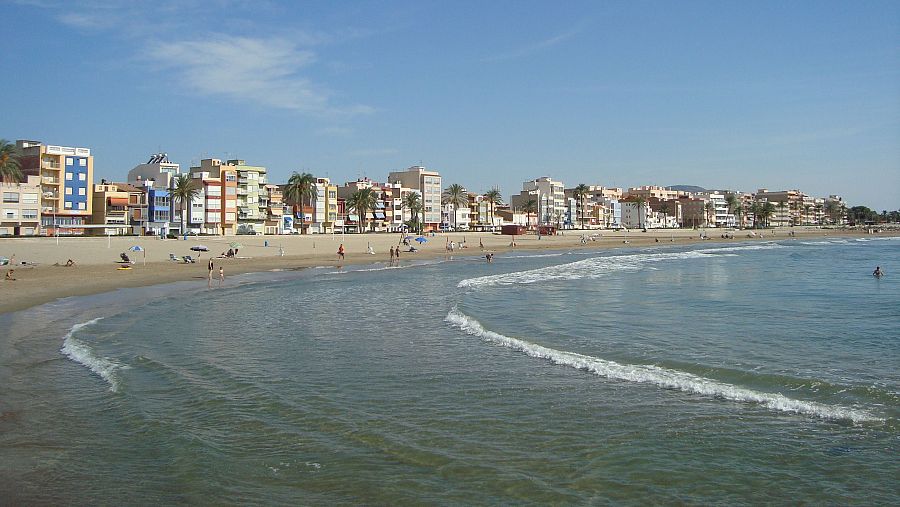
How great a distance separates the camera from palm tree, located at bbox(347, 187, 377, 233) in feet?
339

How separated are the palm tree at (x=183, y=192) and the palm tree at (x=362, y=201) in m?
26.4

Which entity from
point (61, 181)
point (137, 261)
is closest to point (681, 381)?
point (137, 261)

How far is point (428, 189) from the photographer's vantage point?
12506 cm

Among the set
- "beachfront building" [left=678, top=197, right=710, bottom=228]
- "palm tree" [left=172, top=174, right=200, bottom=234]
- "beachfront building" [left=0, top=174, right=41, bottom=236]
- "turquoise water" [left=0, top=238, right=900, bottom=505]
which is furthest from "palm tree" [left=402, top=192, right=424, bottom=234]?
"beachfront building" [left=678, top=197, right=710, bottom=228]

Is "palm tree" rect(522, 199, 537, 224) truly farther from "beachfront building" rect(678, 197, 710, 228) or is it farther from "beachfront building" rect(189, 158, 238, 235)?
"beachfront building" rect(189, 158, 238, 235)

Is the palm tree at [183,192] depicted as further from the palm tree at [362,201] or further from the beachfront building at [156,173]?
the palm tree at [362,201]

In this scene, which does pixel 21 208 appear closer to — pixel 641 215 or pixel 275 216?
pixel 275 216

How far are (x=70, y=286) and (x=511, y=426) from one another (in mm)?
26585

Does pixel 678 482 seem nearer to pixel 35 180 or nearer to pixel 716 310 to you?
→ pixel 716 310

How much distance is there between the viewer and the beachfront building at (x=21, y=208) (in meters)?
65.2

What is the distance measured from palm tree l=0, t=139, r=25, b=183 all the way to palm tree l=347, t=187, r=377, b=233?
4547 cm

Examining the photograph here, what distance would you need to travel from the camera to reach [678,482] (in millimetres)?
7098

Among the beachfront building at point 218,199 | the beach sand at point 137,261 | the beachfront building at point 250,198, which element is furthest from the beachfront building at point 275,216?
the beach sand at point 137,261

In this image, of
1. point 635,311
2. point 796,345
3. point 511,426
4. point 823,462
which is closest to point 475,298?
point 635,311
